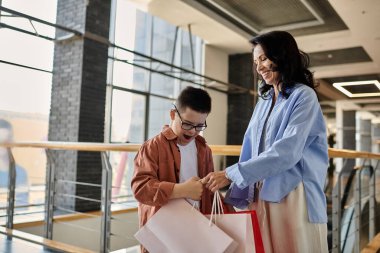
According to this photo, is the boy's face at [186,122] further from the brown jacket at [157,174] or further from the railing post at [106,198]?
the railing post at [106,198]

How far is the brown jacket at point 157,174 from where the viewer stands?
1.11 metres

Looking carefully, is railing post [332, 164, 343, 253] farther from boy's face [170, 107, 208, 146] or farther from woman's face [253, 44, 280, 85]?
boy's face [170, 107, 208, 146]

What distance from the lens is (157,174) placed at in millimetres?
1196

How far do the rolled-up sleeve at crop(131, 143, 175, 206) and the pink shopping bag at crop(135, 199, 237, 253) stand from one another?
5 centimetres

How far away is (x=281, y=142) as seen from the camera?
3.66 ft

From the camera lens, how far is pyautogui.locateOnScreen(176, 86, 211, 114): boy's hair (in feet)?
3.93

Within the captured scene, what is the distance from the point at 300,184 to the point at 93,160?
4.90 metres

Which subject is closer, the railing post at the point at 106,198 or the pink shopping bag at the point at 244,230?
the pink shopping bag at the point at 244,230

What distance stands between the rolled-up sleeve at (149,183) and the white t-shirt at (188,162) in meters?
0.10

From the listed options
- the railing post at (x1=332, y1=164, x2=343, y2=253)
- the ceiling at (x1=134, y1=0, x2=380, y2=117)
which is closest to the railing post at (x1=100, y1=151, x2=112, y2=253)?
the railing post at (x1=332, y1=164, x2=343, y2=253)

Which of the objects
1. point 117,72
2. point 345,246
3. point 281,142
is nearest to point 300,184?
point 281,142

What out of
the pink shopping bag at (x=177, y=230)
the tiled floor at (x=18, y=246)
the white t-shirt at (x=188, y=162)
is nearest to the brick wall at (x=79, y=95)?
the tiled floor at (x=18, y=246)

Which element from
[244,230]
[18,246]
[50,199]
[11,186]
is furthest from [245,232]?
[11,186]

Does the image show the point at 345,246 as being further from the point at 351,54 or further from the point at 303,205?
the point at 351,54
